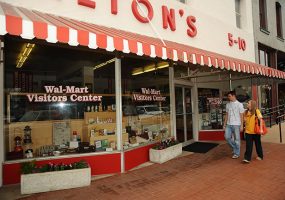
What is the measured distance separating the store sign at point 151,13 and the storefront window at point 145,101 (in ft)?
3.85

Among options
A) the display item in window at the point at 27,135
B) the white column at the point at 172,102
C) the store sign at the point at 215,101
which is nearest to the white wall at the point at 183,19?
the white column at the point at 172,102

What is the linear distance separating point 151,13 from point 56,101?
11.8ft

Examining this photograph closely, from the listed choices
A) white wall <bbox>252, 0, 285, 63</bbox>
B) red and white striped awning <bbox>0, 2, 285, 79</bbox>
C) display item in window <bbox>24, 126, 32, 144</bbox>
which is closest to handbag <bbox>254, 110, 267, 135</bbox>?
red and white striped awning <bbox>0, 2, 285, 79</bbox>

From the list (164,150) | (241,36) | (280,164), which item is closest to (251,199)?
(280,164)

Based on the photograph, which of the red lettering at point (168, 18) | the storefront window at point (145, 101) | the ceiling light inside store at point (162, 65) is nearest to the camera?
the storefront window at point (145, 101)

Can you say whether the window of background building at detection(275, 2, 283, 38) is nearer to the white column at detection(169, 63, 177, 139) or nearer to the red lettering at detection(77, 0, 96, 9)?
the white column at detection(169, 63, 177, 139)

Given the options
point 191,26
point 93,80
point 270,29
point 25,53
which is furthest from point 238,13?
point 25,53

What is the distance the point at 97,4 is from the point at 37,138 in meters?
3.40

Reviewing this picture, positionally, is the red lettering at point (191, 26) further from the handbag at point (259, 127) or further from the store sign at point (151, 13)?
the handbag at point (259, 127)

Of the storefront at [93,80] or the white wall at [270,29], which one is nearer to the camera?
the storefront at [93,80]

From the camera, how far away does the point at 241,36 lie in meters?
11.5

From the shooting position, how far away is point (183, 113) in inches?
382

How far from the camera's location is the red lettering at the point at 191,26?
860 centimetres

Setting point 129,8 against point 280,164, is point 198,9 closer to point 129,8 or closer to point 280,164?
point 129,8
